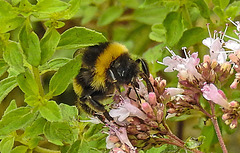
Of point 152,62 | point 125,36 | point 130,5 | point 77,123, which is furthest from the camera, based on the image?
point 125,36

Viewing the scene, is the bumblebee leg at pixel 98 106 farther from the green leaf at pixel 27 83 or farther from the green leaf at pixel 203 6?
the green leaf at pixel 203 6

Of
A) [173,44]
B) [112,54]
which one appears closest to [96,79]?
[112,54]

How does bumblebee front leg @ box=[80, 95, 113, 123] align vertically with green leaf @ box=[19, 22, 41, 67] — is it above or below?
below

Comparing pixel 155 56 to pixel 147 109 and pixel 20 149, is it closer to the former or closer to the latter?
pixel 147 109

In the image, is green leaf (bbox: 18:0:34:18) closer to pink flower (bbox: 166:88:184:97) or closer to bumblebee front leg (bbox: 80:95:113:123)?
bumblebee front leg (bbox: 80:95:113:123)

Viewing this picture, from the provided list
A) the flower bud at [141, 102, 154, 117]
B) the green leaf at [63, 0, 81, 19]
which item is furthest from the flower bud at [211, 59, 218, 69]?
the green leaf at [63, 0, 81, 19]

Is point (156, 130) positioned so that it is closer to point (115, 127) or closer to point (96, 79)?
point (115, 127)
